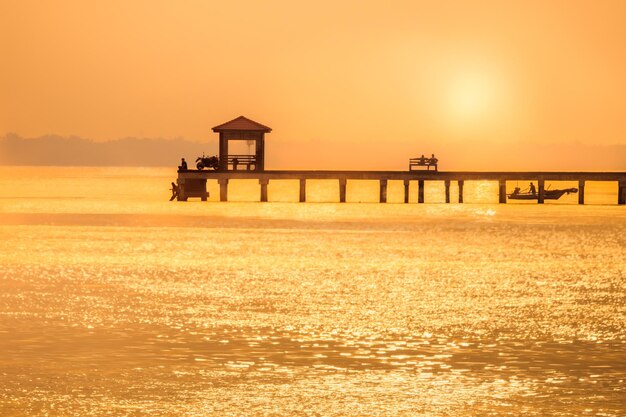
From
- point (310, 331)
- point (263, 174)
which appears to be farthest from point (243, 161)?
point (310, 331)

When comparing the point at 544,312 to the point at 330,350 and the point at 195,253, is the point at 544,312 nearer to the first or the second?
the point at 330,350

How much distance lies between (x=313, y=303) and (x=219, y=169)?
189 ft

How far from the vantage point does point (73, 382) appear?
1476 cm

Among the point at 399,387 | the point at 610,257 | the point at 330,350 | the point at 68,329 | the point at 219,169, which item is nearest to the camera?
the point at 399,387

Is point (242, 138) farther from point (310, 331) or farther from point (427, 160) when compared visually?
point (310, 331)

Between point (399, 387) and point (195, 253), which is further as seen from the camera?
point (195, 253)

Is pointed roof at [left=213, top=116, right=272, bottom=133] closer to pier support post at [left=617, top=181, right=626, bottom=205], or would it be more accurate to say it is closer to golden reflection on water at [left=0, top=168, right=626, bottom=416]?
pier support post at [left=617, top=181, right=626, bottom=205]

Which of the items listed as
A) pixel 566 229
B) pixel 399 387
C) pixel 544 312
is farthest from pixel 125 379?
pixel 566 229

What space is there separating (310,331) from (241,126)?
195 feet

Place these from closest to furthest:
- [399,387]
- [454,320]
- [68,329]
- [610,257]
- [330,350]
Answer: [399,387] → [330,350] → [68,329] → [454,320] → [610,257]

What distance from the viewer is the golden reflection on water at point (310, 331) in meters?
13.9

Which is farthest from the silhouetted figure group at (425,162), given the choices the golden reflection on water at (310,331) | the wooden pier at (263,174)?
the golden reflection on water at (310,331)

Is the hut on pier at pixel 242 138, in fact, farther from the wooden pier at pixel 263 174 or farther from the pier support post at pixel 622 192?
the pier support post at pixel 622 192

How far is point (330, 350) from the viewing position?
17359 millimetres
